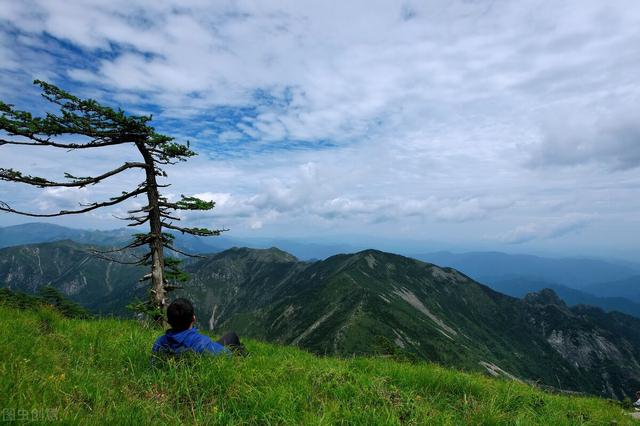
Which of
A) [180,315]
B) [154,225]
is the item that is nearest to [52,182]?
[154,225]

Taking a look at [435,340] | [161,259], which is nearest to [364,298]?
[435,340]

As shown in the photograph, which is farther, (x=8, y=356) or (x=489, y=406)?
(x=489, y=406)

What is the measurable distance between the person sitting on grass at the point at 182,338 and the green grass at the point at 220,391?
0.37 m

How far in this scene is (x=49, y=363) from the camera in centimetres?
539

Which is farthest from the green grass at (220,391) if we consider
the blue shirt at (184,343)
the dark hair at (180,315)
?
the dark hair at (180,315)

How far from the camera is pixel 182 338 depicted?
6633mm

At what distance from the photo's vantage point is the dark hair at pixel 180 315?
673 centimetres

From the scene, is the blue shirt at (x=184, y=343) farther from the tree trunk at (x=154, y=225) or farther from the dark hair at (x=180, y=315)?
the tree trunk at (x=154, y=225)

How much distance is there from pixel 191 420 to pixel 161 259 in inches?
612

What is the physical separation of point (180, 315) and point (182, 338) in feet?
1.36

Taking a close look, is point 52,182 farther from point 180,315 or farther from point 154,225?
point 180,315

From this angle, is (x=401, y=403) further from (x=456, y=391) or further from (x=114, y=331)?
(x=114, y=331)

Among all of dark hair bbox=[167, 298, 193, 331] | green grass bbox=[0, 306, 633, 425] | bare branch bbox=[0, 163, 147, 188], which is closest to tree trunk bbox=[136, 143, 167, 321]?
bare branch bbox=[0, 163, 147, 188]

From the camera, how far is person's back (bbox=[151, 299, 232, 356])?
649 centimetres
